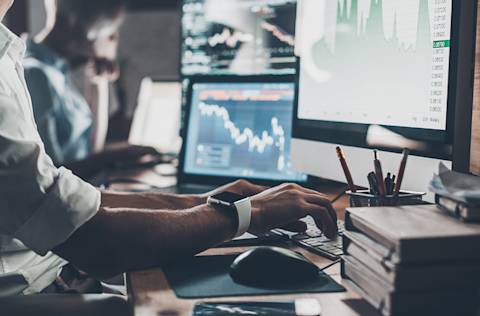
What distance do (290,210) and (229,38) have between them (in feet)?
3.67

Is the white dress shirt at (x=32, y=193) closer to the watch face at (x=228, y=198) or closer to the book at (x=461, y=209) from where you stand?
the watch face at (x=228, y=198)

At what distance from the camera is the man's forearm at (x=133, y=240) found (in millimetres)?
970

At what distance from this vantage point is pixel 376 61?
1194 millimetres

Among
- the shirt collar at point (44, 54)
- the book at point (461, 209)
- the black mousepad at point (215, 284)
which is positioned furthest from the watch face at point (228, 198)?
the shirt collar at point (44, 54)

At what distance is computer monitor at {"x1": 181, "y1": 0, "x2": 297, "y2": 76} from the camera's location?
1958mm

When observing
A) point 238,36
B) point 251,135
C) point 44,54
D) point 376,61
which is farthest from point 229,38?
point 376,61

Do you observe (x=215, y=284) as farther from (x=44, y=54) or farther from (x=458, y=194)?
(x=44, y=54)

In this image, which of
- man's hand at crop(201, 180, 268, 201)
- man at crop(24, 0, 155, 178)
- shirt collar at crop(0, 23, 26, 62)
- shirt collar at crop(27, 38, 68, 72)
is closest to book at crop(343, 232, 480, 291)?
man's hand at crop(201, 180, 268, 201)

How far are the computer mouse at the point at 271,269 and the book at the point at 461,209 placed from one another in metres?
0.19

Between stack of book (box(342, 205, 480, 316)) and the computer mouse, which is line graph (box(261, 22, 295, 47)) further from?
stack of book (box(342, 205, 480, 316))

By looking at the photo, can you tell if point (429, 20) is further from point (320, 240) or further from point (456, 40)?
point (320, 240)

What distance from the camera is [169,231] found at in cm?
100

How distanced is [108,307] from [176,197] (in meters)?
0.41

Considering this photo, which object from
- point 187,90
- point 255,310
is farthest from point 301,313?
point 187,90
